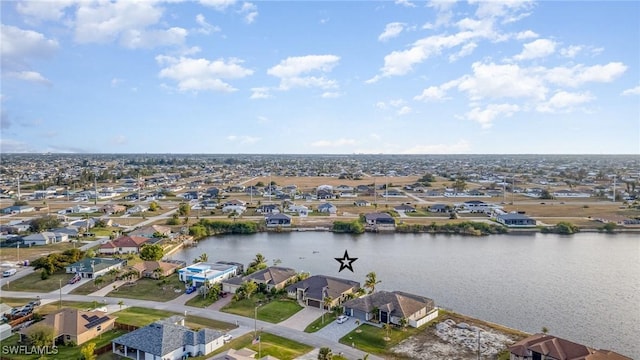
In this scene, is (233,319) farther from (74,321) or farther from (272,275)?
(74,321)

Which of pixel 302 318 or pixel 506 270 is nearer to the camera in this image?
pixel 302 318

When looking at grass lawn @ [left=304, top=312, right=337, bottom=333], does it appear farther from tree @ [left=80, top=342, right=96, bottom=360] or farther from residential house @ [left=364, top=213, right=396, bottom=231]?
residential house @ [left=364, top=213, right=396, bottom=231]

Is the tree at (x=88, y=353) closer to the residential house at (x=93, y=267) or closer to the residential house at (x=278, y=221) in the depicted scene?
the residential house at (x=93, y=267)

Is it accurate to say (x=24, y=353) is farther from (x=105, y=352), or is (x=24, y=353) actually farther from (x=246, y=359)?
(x=246, y=359)

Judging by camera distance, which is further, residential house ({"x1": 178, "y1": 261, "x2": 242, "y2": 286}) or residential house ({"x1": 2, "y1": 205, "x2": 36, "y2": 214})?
residential house ({"x1": 2, "y1": 205, "x2": 36, "y2": 214})

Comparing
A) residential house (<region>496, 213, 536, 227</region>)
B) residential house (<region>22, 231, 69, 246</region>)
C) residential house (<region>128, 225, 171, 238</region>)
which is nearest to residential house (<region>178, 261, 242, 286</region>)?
residential house (<region>128, 225, 171, 238</region>)

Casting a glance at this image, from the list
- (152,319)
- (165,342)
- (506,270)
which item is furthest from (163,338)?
(506,270)

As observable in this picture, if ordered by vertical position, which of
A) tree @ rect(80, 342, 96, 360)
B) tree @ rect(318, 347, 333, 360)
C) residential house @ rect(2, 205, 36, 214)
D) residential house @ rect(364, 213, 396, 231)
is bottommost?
tree @ rect(80, 342, 96, 360)
